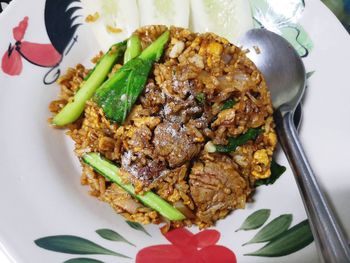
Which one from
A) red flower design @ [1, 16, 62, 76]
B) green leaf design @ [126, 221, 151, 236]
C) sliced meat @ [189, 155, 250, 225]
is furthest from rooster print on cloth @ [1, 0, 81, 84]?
sliced meat @ [189, 155, 250, 225]

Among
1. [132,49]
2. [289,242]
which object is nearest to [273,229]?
[289,242]

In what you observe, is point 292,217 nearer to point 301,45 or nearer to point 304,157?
point 304,157

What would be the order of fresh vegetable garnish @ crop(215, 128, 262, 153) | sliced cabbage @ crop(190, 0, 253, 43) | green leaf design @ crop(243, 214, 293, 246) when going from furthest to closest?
sliced cabbage @ crop(190, 0, 253, 43) < fresh vegetable garnish @ crop(215, 128, 262, 153) < green leaf design @ crop(243, 214, 293, 246)

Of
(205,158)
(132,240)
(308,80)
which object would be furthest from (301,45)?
(132,240)

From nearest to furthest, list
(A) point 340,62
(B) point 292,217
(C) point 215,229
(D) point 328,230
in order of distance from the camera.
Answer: (D) point 328,230 → (B) point 292,217 → (C) point 215,229 → (A) point 340,62

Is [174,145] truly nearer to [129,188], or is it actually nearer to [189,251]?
[129,188]

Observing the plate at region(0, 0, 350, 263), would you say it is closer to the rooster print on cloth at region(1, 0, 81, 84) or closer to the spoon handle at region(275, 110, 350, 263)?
the rooster print on cloth at region(1, 0, 81, 84)
